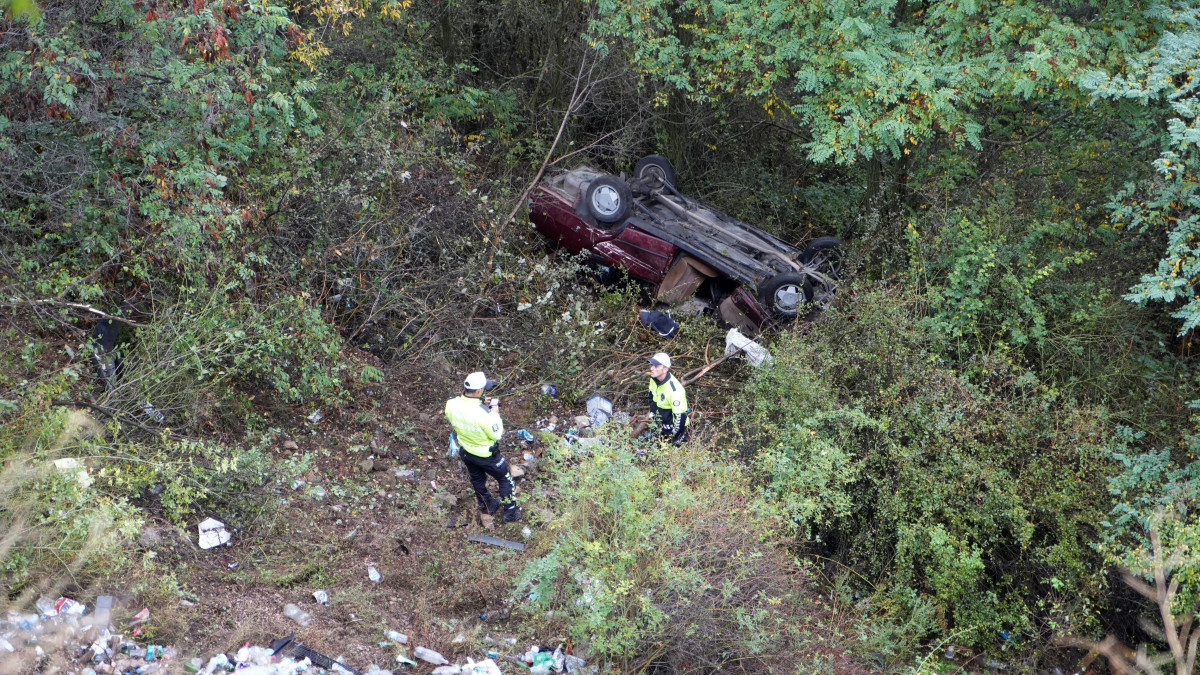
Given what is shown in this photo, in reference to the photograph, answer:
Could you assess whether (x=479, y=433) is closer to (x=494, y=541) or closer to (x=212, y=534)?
(x=494, y=541)

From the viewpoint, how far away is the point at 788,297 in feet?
31.2

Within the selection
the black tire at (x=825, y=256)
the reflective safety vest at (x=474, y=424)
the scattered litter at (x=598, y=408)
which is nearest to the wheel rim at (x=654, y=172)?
the black tire at (x=825, y=256)

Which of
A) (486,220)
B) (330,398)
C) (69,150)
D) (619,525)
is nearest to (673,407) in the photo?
(619,525)

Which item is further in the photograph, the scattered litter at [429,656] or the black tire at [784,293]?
the black tire at [784,293]

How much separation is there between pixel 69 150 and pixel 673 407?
543cm

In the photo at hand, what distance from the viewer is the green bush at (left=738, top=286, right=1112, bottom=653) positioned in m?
6.68

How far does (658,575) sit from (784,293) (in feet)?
15.9

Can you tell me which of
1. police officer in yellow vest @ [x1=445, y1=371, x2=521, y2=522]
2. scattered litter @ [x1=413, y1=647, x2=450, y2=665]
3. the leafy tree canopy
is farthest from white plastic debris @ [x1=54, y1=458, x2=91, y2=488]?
the leafy tree canopy

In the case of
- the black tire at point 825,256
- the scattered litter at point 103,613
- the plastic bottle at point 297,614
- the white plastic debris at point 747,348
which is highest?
the scattered litter at point 103,613

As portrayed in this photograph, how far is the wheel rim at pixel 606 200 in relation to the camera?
10.2 metres

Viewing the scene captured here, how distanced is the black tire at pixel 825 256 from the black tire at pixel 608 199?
2.15 metres

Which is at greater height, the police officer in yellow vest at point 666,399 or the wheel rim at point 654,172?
the police officer in yellow vest at point 666,399

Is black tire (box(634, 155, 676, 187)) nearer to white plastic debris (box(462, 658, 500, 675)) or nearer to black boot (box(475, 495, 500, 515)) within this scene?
black boot (box(475, 495, 500, 515))

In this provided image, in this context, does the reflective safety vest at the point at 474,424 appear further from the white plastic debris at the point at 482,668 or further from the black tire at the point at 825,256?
the black tire at the point at 825,256
